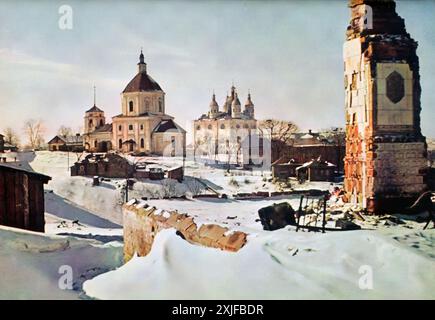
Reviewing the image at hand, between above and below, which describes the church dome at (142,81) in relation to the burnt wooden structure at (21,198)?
above

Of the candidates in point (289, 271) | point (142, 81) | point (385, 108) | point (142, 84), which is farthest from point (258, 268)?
point (142, 84)

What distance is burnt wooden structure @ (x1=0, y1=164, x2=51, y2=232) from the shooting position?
723 cm

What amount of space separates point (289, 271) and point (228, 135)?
6291 mm

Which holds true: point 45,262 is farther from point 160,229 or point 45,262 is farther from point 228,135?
point 228,135

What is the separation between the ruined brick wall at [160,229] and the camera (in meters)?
5.07

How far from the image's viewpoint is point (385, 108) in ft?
20.5

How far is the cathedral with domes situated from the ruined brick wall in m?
2.89

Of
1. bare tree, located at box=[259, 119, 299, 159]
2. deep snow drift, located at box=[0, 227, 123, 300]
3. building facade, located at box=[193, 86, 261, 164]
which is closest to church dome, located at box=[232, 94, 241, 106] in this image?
building facade, located at box=[193, 86, 261, 164]

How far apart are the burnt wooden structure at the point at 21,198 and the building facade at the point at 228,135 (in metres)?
3.22

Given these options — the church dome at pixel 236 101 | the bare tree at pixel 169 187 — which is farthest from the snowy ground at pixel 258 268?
the bare tree at pixel 169 187

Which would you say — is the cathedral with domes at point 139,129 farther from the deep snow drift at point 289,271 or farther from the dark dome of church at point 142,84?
the deep snow drift at point 289,271

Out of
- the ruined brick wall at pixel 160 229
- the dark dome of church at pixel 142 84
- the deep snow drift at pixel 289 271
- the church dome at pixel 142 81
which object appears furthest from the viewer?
the dark dome of church at pixel 142 84
